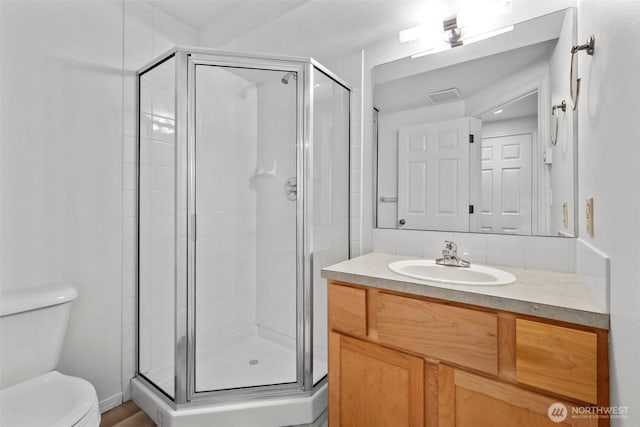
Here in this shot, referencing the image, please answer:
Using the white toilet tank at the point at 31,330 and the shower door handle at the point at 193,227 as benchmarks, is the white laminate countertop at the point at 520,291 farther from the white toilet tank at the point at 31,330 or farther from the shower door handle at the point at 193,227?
the white toilet tank at the point at 31,330

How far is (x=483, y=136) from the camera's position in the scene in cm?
149

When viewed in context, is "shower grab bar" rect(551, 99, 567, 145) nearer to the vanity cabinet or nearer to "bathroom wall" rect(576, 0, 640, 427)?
"bathroom wall" rect(576, 0, 640, 427)

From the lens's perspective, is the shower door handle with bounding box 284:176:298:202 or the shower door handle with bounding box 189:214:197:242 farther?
the shower door handle with bounding box 284:176:298:202

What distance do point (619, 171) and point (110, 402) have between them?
7.84ft

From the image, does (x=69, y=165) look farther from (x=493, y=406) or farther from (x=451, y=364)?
(x=493, y=406)

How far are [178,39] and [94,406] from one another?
7.20 ft

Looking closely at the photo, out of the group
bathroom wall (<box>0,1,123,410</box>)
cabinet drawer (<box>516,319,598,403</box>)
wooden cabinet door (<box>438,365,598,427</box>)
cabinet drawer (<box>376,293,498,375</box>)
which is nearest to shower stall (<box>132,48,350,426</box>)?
bathroom wall (<box>0,1,123,410</box>)

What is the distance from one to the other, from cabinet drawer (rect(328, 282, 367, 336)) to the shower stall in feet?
1.16

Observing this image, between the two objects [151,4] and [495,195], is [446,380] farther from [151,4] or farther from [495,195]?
[151,4]

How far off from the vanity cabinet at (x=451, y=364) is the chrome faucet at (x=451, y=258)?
1.35 ft

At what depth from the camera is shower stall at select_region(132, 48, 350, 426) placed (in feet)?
5.08

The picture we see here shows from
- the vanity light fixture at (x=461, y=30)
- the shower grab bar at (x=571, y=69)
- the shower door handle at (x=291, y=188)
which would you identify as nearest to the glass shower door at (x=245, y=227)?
the shower door handle at (x=291, y=188)

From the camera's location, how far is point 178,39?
216 centimetres

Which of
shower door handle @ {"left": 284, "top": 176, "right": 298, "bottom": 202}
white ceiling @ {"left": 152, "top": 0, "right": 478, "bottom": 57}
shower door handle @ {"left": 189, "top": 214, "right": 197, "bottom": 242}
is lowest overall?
shower door handle @ {"left": 189, "top": 214, "right": 197, "bottom": 242}
